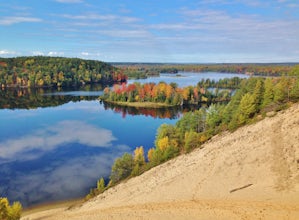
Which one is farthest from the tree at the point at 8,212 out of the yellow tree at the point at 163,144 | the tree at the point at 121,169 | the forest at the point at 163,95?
the forest at the point at 163,95

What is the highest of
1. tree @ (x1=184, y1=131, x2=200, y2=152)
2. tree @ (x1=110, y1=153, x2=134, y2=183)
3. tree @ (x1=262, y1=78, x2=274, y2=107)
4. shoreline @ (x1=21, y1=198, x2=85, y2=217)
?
tree @ (x1=262, y1=78, x2=274, y2=107)

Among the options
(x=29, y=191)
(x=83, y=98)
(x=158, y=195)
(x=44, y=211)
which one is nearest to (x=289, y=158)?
(x=158, y=195)

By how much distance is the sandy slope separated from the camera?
23800 mm

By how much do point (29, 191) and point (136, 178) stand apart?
52.9 feet

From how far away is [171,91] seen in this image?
436ft

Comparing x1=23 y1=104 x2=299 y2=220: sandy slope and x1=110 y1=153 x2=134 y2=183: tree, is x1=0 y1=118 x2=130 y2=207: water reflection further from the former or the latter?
x1=23 y1=104 x2=299 y2=220: sandy slope

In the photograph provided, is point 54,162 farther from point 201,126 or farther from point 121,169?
point 201,126

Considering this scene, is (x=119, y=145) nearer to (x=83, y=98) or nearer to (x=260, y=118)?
(x=260, y=118)

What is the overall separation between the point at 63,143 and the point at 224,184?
4540 centimetres

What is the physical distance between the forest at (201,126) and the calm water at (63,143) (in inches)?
235

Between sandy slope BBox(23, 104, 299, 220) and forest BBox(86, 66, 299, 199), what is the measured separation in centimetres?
324

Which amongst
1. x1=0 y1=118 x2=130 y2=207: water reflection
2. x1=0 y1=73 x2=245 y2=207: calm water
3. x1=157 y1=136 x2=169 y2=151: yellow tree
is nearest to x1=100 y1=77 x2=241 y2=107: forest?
x1=0 y1=73 x2=245 y2=207: calm water

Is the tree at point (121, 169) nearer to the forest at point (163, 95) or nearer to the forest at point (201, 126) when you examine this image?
the forest at point (201, 126)

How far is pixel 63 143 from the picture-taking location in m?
67.6
